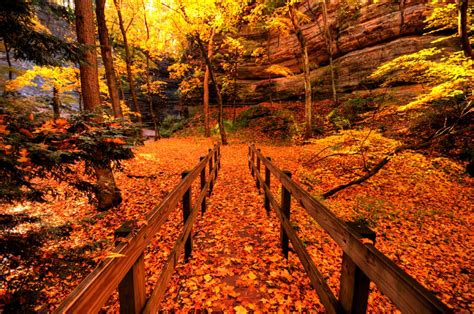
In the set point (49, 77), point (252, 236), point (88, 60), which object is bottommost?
point (252, 236)

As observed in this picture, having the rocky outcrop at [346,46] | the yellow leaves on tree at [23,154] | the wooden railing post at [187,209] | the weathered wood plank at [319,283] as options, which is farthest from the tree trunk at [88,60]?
the rocky outcrop at [346,46]

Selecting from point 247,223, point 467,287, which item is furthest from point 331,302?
point 467,287

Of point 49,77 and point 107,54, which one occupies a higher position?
point 49,77

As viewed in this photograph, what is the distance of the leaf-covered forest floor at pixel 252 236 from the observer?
2824mm

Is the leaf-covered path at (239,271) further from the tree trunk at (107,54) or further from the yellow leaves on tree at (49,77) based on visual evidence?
the yellow leaves on tree at (49,77)

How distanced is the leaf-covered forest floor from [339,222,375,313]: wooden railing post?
4.60 feet

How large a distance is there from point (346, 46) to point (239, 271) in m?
24.8

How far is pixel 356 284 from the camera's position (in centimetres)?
182

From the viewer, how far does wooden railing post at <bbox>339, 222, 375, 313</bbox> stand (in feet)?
5.85

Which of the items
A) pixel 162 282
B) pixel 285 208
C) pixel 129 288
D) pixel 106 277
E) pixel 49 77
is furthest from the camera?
pixel 49 77

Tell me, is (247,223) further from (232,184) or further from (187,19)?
(187,19)

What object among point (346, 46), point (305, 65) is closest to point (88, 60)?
point (305, 65)

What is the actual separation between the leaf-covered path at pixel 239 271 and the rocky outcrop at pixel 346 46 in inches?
651

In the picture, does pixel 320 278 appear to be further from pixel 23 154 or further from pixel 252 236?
pixel 23 154
